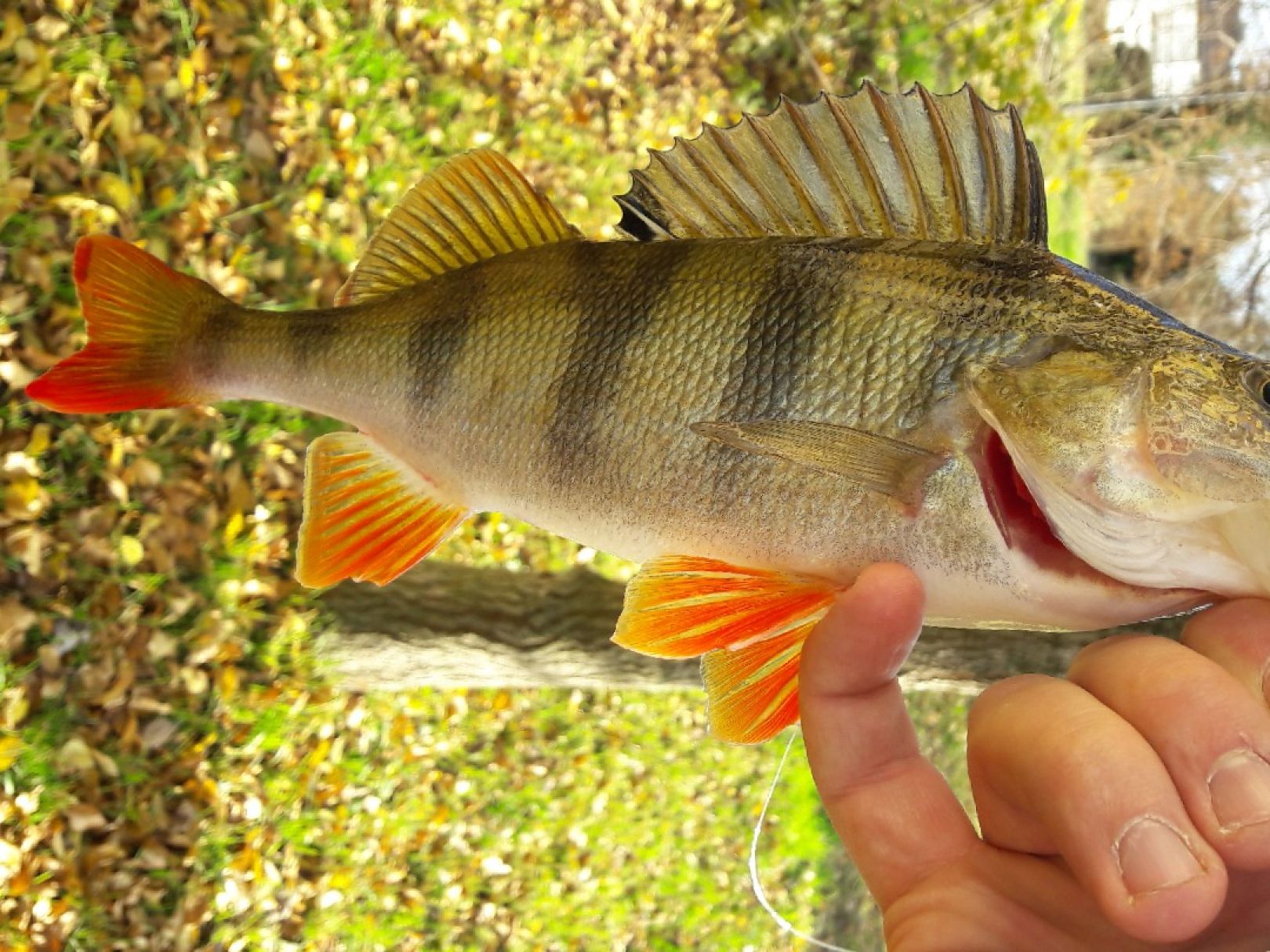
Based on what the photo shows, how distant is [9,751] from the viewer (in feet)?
6.70

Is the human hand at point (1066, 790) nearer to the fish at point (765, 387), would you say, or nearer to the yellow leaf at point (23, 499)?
the fish at point (765, 387)

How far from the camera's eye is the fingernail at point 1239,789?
793 millimetres

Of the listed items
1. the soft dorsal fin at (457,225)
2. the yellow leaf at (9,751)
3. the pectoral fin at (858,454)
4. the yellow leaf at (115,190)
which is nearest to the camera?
the pectoral fin at (858,454)

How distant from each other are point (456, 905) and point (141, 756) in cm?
134

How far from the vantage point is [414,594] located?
2.66 metres

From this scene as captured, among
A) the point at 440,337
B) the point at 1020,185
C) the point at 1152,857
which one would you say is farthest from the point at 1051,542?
the point at 440,337

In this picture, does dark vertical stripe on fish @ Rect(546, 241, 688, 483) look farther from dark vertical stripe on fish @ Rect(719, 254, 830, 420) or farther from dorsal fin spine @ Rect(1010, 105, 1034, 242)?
dorsal fin spine @ Rect(1010, 105, 1034, 242)

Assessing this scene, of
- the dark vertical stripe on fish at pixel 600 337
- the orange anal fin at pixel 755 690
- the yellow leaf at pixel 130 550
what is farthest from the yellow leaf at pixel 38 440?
the orange anal fin at pixel 755 690

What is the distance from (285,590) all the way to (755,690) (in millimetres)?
1923

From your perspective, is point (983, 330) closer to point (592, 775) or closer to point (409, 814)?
point (409, 814)

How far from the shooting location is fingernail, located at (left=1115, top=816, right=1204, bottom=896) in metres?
0.77

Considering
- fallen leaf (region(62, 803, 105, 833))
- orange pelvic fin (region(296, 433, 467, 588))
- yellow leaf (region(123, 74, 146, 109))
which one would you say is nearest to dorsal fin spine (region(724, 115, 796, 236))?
orange pelvic fin (region(296, 433, 467, 588))

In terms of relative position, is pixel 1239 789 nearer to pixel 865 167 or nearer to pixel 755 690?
pixel 755 690

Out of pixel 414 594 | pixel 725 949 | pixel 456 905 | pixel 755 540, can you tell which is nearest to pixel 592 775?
pixel 456 905
